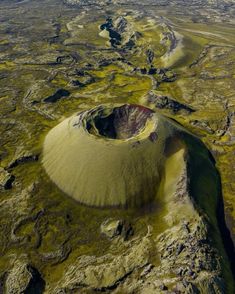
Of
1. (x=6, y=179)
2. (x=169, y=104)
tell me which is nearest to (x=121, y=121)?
(x=169, y=104)

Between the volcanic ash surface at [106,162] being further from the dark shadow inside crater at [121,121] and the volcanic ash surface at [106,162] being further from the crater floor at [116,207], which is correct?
the dark shadow inside crater at [121,121]

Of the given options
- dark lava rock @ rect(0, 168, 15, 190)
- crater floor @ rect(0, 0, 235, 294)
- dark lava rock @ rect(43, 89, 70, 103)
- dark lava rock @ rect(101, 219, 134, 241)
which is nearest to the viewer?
crater floor @ rect(0, 0, 235, 294)

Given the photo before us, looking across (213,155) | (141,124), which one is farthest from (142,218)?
(213,155)

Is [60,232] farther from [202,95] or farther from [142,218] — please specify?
[202,95]

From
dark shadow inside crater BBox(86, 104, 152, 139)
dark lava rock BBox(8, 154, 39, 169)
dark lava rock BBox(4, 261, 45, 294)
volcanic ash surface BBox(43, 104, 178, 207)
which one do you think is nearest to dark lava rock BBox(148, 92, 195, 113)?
dark shadow inside crater BBox(86, 104, 152, 139)

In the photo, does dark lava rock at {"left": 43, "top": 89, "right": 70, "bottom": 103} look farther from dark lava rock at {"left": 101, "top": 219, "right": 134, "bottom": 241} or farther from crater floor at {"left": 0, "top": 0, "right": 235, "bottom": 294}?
dark lava rock at {"left": 101, "top": 219, "right": 134, "bottom": 241}

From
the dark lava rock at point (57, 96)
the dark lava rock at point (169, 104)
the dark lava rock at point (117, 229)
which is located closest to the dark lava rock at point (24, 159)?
the dark lava rock at point (117, 229)

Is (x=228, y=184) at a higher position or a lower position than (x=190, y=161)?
lower
